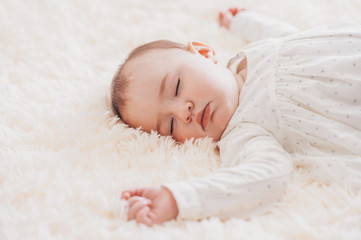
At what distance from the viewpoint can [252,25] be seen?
5.41ft

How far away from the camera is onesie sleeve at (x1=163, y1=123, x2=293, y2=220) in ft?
2.79

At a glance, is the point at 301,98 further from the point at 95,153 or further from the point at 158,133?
the point at 95,153

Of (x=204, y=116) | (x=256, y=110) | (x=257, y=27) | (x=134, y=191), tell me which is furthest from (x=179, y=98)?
(x=257, y=27)

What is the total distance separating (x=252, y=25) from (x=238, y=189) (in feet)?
3.12

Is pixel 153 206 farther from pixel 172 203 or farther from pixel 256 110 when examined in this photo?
pixel 256 110

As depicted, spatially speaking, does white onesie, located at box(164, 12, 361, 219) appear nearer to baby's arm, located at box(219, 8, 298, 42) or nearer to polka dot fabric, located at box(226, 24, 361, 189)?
polka dot fabric, located at box(226, 24, 361, 189)

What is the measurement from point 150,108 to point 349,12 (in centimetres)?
109

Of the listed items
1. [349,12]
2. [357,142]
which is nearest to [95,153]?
[357,142]

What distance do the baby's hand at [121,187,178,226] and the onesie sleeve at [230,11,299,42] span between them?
915 millimetres

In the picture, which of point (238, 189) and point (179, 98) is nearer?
point (238, 189)

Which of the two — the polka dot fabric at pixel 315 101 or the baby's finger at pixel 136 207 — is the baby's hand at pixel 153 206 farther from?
the polka dot fabric at pixel 315 101

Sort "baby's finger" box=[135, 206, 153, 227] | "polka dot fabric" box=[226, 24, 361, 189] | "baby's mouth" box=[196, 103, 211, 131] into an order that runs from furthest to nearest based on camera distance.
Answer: "baby's mouth" box=[196, 103, 211, 131] → "polka dot fabric" box=[226, 24, 361, 189] → "baby's finger" box=[135, 206, 153, 227]

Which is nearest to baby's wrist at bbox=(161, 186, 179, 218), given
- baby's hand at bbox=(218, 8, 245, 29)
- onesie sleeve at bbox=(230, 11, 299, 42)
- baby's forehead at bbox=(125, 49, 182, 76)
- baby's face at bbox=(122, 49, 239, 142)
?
baby's face at bbox=(122, 49, 239, 142)

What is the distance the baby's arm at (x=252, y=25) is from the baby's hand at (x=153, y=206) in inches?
36.0
